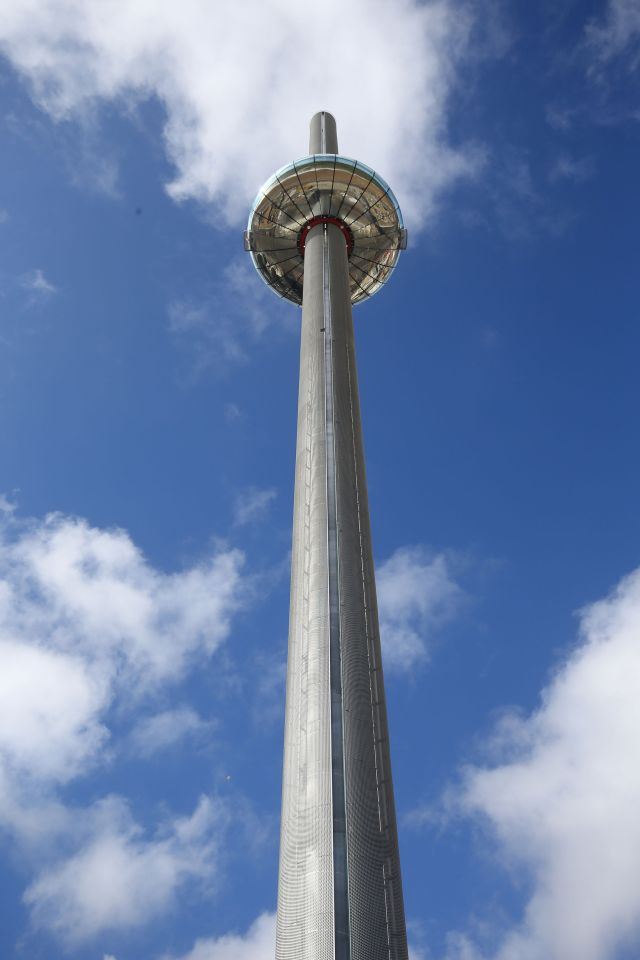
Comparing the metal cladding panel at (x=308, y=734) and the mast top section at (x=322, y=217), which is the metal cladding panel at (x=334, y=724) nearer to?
the metal cladding panel at (x=308, y=734)

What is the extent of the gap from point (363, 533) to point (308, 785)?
403 inches

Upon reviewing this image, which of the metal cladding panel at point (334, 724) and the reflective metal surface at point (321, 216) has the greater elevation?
the reflective metal surface at point (321, 216)

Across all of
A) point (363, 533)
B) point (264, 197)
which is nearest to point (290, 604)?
point (363, 533)

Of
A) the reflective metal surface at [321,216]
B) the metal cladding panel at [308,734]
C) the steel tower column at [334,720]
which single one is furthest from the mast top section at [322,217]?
the metal cladding panel at [308,734]

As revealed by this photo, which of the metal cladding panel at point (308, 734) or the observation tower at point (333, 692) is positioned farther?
the observation tower at point (333, 692)

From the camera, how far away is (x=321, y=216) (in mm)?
49219

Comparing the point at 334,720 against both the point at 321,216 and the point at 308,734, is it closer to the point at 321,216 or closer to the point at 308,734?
the point at 308,734

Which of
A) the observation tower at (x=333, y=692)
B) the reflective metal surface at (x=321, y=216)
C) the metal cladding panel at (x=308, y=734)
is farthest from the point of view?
the reflective metal surface at (x=321, y=216)

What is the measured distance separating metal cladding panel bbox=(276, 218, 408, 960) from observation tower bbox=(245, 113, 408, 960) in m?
0.04

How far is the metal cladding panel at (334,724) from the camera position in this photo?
22.6 metres

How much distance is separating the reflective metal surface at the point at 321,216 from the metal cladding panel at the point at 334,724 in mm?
16589

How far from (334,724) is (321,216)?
107 feet

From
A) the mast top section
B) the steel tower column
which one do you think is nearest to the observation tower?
the steel tower column

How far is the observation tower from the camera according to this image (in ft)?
74.3
